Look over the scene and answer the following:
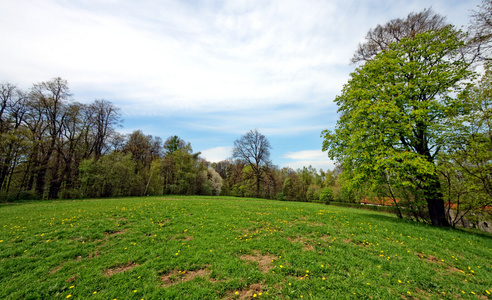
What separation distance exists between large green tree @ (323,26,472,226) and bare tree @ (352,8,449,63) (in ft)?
6.48

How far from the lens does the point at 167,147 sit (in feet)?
134

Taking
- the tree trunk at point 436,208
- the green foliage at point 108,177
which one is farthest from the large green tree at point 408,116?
the green foliage at point 108,177

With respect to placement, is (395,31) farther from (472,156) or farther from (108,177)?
(108,177)

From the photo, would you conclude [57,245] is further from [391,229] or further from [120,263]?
[391,229]

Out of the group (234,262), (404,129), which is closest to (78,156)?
(234,262)

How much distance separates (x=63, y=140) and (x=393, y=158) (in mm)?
37973

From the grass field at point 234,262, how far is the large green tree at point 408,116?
133 inches

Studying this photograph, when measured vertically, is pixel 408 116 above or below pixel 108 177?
above

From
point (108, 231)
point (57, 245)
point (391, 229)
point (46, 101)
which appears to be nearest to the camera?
point (57, 245)

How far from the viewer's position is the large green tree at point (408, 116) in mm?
9898

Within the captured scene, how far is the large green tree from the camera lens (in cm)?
990

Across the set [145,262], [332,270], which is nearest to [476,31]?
[332,270]

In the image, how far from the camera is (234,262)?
17.0 feet

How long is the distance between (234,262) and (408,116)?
12.3 m
